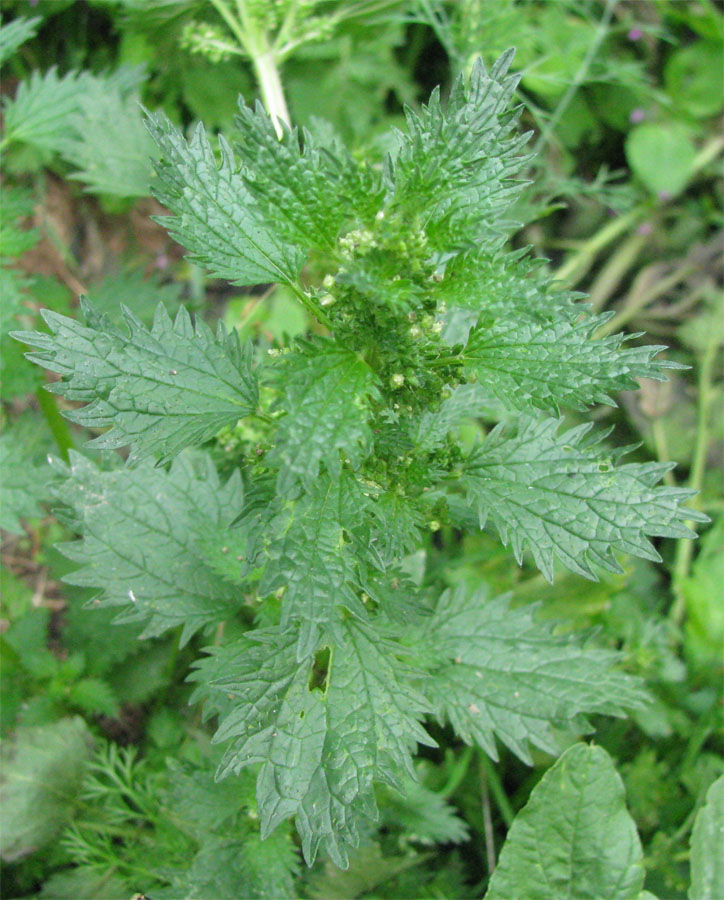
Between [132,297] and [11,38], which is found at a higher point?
[11,38]

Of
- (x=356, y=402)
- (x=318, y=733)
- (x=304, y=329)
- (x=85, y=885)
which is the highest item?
(x=356, y=402)

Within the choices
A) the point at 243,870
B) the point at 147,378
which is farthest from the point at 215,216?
the point at 243,870

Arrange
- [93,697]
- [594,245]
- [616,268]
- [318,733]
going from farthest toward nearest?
1. [616,268]
2. [594,245]
3. [93,697]
4. [318,733]

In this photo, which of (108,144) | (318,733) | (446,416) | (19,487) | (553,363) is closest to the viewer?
(553,363)

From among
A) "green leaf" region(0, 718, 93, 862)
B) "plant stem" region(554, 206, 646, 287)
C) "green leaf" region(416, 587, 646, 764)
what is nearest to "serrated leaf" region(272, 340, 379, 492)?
"green leaf" region(416, 587, 646, 764)

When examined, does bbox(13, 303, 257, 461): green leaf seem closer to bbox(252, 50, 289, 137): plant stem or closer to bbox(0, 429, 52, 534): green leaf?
bbox(0, 429, 52, 534): green leaf

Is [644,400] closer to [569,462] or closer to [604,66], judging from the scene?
[604,66]

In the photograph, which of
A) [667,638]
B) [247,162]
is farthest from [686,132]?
[247,162]

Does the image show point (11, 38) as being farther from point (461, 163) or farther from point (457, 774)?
point (457, 774)
